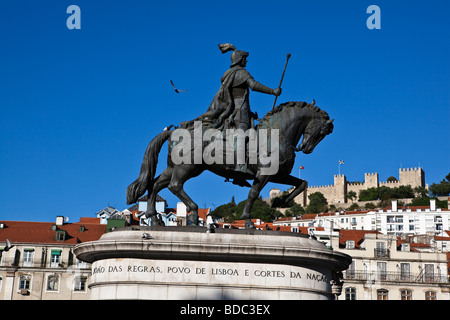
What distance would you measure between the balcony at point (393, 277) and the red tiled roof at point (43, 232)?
71.1ft

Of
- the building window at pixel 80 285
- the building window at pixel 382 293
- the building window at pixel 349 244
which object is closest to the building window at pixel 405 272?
the building window at pixel 382 293

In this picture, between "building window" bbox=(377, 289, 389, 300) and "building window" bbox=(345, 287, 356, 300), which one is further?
"building window" bbox=(377, 289, 389, 300)

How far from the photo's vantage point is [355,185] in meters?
185

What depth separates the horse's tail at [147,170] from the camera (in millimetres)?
15641

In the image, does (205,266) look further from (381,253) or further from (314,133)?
(381,253)

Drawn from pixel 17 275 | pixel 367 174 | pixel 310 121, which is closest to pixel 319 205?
pixel 367 174

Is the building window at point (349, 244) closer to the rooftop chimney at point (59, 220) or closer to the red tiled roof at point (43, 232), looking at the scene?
the red tiled roof at point (43, 232)

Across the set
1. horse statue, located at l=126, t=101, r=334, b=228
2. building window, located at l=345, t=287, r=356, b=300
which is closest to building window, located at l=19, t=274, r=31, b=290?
building window, located at l=345, t=287, r=356, b=300

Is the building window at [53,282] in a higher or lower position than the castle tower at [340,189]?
lower

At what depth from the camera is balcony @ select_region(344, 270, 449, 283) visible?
2322 inches

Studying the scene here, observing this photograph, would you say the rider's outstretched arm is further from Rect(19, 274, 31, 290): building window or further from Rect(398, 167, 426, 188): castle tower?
Rect(398, 167, 426, 188): castle tower

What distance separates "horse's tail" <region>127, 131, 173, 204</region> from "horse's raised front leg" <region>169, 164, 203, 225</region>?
2.24 ft

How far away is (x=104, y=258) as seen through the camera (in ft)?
47.2
